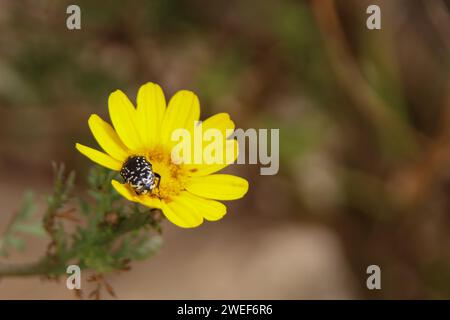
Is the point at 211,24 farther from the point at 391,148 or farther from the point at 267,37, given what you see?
the point at 391,148

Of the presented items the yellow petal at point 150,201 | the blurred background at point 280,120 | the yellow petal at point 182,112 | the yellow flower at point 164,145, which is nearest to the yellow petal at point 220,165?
the yellow flower at point 164,145

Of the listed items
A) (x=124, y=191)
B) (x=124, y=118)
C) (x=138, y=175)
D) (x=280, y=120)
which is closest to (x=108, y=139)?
(x=124, y=118)

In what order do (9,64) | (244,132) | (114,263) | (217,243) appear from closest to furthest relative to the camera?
(114,263)
(9,64)
(244,132)
(217,243)

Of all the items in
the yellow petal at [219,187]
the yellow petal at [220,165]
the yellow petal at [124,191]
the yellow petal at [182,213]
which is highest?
the yellow petal at [220,165]

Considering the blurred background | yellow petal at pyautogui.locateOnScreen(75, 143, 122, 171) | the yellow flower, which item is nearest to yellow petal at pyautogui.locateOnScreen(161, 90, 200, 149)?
the yellow flower

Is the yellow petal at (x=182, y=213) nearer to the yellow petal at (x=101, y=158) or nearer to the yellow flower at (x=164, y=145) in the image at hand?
the yellow flower at (x=164, y=145)

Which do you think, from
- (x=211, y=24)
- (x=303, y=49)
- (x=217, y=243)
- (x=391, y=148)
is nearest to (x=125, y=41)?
(x=211, y=24)
